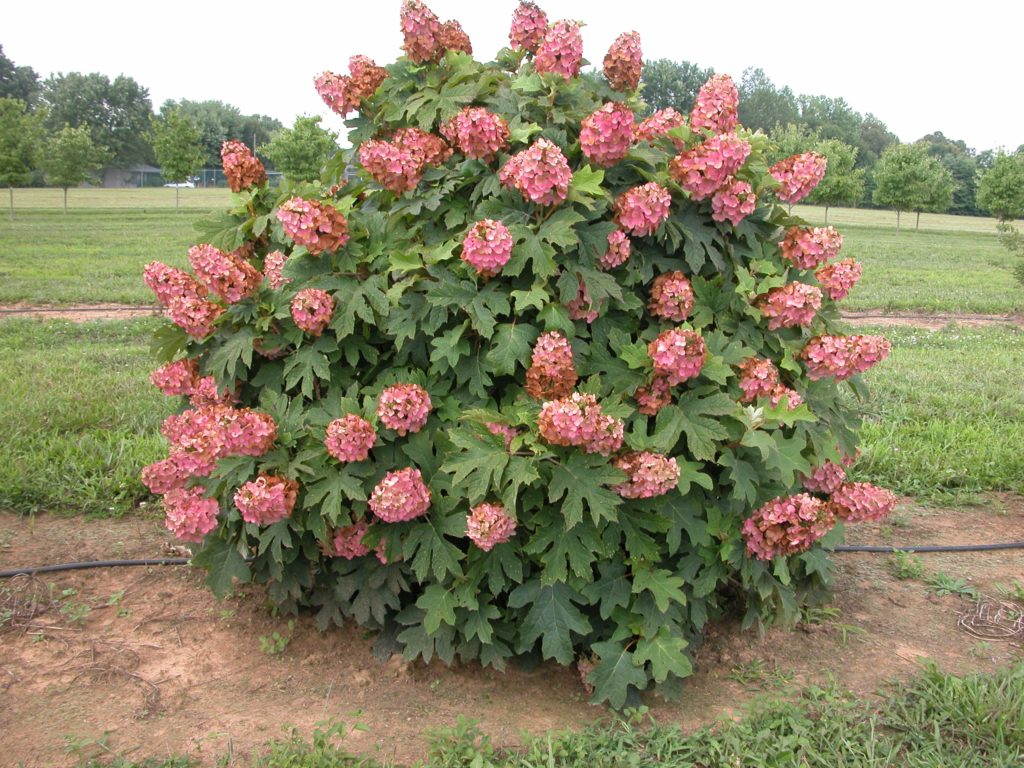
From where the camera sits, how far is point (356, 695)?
305 cm

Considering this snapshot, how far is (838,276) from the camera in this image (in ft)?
10.8

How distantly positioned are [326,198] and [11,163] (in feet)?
102

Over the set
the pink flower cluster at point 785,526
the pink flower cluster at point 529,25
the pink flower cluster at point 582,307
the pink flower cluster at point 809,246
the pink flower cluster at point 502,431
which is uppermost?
the pink flower cluster at point 529,25

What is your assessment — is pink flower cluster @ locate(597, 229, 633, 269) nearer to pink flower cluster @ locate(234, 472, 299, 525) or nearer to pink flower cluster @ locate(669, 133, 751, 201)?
pink flower cluster @ locate(669, 133, 751, 201)

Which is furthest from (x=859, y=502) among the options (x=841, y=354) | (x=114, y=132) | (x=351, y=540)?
(x=114, y=132)

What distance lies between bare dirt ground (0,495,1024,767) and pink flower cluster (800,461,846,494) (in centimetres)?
61

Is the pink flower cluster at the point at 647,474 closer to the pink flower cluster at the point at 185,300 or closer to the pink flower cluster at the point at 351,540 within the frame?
the pink flower cluster at the point at 351,540

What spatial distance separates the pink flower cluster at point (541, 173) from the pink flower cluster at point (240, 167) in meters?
1.34

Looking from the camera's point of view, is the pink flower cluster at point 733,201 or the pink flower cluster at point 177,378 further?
the pink flower cluster at point 177,378

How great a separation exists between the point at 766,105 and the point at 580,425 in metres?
89.1

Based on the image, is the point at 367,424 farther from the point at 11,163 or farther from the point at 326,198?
the point at 11,163

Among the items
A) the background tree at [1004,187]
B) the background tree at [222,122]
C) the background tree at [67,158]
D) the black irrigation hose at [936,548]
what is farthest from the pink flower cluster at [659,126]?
the background tree at [222,122]

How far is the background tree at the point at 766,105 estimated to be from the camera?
80.8 meters

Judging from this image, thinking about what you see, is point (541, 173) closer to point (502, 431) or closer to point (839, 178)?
point (502, 431)
